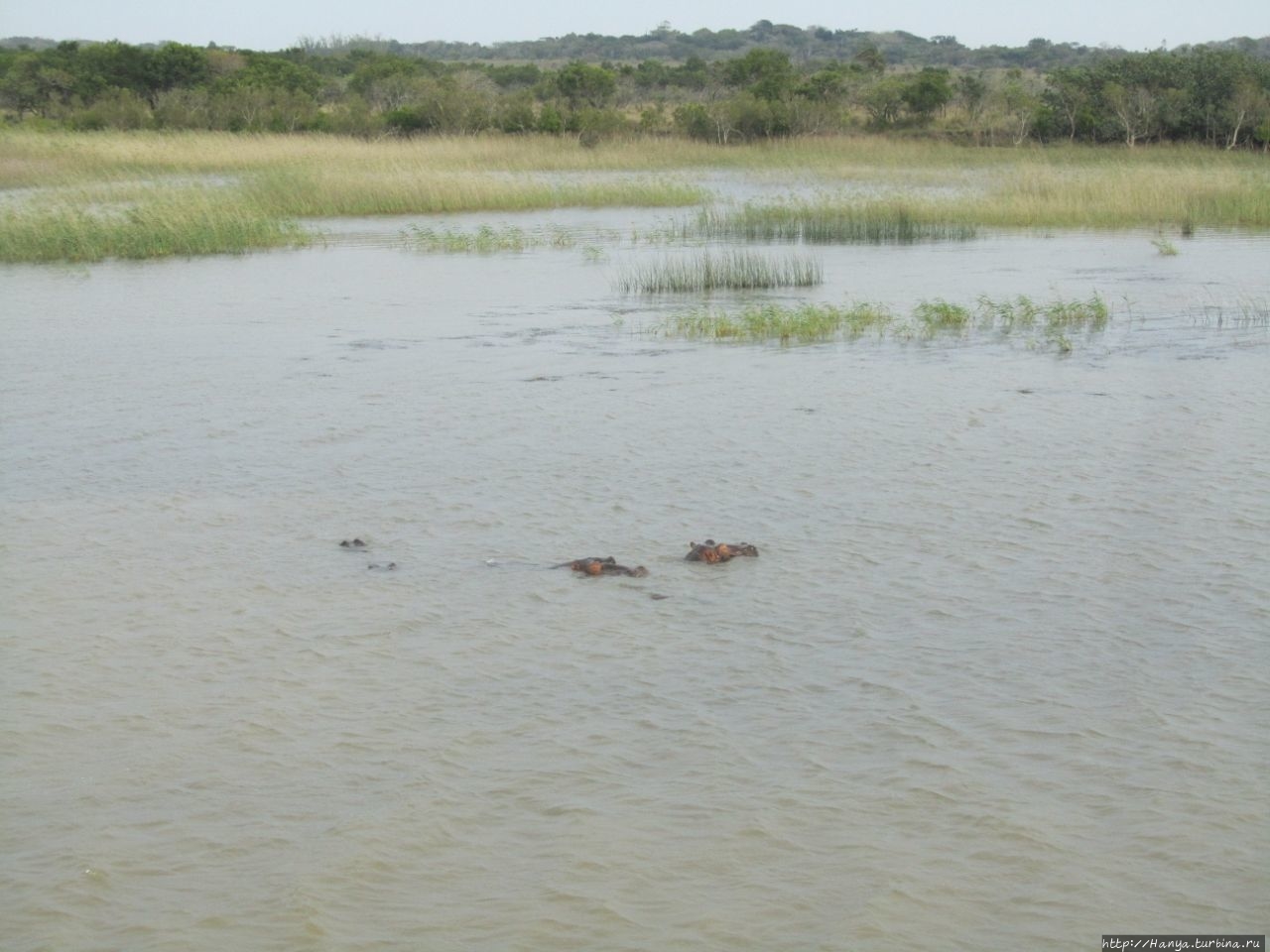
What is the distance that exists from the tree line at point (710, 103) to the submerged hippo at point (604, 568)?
33211mm

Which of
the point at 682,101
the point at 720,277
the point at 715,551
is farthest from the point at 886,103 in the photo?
the point at 715,551

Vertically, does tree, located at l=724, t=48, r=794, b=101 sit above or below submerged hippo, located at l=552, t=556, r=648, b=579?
above

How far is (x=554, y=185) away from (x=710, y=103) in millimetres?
16793

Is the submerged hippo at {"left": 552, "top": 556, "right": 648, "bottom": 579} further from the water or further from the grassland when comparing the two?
the grassland

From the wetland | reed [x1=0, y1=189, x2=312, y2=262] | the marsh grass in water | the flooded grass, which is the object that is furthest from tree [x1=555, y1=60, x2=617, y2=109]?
the wetland

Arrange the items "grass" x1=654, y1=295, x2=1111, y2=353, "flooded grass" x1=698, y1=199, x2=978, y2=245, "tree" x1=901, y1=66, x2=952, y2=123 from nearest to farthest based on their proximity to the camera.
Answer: "grass" x1=654, y1=295, x2=1111, y2=353
"flooded grass" x1=698, y1=199, x2=978, y2=245
"tree" x1=901, y1=66, x2=952, y2=123

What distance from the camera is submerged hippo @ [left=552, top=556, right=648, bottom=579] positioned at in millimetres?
6828

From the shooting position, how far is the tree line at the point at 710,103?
38.8m

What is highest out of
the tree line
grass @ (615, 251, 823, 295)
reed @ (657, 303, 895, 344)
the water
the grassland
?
the tree line

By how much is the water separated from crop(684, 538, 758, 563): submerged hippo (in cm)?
11

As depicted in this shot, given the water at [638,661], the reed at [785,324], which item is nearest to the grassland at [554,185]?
the reed at [785,324]

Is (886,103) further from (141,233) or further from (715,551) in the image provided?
(715,551)

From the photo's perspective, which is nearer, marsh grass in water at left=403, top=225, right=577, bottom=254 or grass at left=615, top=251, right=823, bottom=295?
grass at left=615, top=251, right=823, bottom=295

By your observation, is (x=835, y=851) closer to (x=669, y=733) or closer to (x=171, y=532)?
(x=669, y=733)
